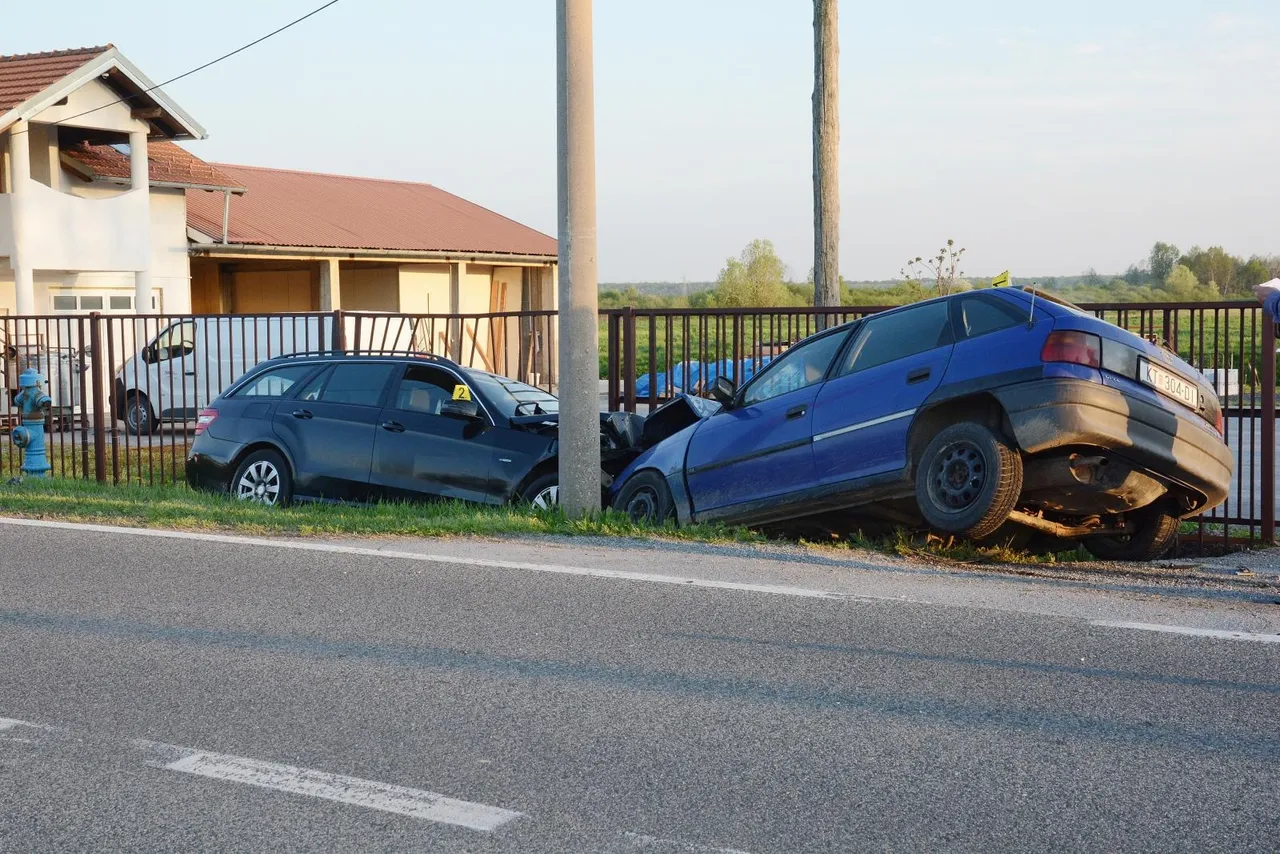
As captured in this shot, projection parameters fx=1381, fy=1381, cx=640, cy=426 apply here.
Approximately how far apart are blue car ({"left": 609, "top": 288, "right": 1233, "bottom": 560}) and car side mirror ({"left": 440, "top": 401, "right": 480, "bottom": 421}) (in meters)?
2.56

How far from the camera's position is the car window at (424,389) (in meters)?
11.5

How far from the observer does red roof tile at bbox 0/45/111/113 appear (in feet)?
85.7

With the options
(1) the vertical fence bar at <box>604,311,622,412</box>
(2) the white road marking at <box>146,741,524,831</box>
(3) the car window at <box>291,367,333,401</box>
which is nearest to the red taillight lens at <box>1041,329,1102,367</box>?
(2) the white road marking at <box>146,741,524,831</box>

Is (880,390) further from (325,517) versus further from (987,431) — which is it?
(325,517)

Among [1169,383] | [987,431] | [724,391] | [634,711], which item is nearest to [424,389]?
[724,391]

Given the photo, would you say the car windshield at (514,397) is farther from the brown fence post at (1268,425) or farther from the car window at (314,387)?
the brown fence post at (1268,425)

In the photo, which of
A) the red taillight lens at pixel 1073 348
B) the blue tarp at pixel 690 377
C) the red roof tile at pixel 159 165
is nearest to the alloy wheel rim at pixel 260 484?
the blue tarp at pixel 690 377

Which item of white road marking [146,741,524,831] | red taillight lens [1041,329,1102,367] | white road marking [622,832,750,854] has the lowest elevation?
white road marking [622,832,750,854]

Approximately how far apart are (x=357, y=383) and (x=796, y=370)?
174 inches

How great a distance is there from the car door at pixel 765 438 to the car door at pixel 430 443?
214 cm

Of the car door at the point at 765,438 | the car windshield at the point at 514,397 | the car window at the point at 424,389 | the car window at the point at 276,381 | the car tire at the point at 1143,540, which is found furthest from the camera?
the car window at the point at 276,381

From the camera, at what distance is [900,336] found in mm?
8578

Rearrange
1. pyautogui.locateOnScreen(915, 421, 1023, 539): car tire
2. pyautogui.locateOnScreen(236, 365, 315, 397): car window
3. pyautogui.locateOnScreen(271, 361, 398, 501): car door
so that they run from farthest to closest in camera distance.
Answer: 1. pyautogui.locateOnScreen(236, 365, 315, 397): car window
2. pyautogui.locateOnScreen(271, 361, 398, 501): car door
3. pyautogui.locateOnScreen(915, 421, 1023, 539): car tire

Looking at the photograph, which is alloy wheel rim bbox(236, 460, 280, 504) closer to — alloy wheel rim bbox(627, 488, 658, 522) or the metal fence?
the metal fence
